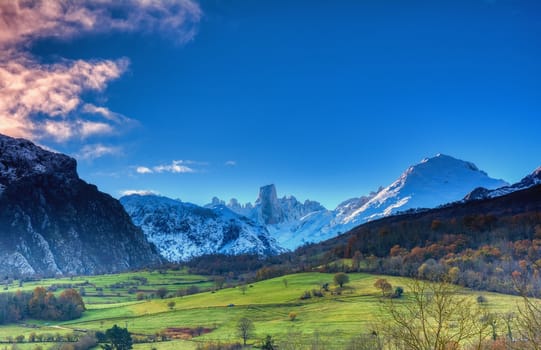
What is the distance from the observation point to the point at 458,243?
600 ft

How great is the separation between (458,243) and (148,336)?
12953 centimetres

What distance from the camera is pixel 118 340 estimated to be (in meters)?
103

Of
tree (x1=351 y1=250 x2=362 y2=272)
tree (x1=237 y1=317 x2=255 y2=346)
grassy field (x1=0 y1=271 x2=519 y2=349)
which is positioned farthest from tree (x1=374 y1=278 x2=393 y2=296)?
tree (x1=237 y1=317 x2=255 y2=346)

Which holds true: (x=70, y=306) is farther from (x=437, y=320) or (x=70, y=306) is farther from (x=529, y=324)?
(x=529, y=324)

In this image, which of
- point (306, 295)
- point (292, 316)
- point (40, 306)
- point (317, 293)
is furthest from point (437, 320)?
point (40, 306)

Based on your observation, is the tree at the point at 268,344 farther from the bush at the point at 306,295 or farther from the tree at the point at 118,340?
the bush at the point at 306,295

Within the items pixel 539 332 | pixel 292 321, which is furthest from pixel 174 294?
pixel 539 332

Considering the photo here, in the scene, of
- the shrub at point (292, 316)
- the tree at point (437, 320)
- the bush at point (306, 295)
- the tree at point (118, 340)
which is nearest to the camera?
the tree at point (437, 320)

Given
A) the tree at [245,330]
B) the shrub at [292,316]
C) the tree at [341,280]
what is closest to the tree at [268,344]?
the tree at [245,330]

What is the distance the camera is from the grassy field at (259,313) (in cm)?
10431

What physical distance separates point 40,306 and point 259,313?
280ft

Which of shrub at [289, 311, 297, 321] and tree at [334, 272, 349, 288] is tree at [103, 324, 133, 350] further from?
tree at [334, 272, 349, 288]

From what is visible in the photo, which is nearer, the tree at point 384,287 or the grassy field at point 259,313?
the grassy field at point 259,313

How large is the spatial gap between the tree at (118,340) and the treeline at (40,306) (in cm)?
5540
